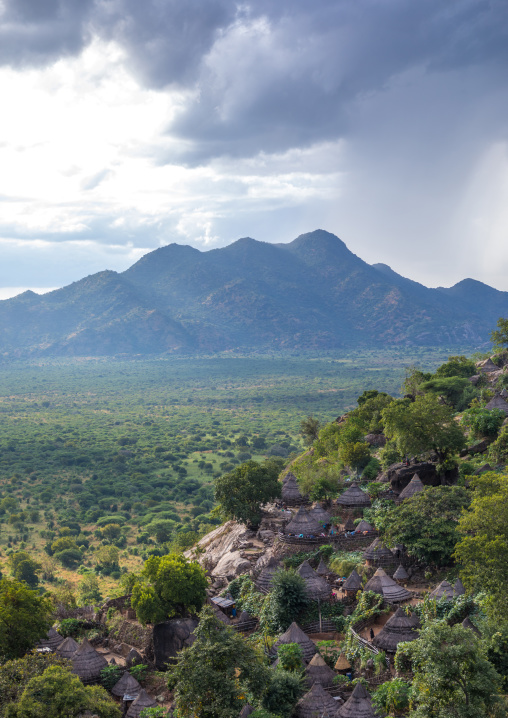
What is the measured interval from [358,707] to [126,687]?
11.3m

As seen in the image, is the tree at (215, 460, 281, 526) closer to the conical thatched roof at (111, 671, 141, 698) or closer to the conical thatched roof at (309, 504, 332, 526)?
the conical thatched roof at (309, 504, 332, 526)

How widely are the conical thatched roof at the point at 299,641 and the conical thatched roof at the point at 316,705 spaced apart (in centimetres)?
285

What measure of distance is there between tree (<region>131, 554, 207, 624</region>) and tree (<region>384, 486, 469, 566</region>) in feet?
32.1

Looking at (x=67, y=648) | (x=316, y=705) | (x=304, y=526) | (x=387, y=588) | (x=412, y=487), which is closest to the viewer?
(x=316, y=705)

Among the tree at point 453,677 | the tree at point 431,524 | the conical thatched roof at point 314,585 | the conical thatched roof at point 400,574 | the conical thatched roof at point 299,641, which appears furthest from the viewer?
the conical thatched roof at point 400,574

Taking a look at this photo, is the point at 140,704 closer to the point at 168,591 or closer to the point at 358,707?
the point at 168,591

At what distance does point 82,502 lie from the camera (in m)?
77.1

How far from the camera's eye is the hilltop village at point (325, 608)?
2025cm

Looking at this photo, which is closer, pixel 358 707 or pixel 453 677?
pixel 453 677

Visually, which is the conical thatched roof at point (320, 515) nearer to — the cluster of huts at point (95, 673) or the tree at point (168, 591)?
the tree at point (168, 591)

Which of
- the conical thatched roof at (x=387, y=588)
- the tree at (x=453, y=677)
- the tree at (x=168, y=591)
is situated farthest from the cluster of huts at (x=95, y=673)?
the tree at (x=453, y=677)

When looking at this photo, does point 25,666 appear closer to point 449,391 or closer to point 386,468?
point 386,468

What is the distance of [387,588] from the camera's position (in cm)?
2761

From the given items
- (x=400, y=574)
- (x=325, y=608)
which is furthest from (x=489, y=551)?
(x=325, y=608)
